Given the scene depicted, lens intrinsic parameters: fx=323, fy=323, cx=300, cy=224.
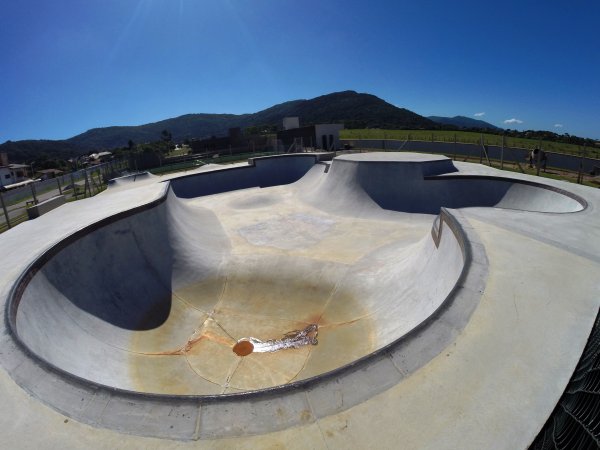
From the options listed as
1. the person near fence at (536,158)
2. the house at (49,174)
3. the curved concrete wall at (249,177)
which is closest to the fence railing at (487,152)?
the person near fence at (536,158)

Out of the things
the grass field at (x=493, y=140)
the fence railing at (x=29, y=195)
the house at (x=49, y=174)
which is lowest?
the house at (x=49, y=174)

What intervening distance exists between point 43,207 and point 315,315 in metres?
14.0

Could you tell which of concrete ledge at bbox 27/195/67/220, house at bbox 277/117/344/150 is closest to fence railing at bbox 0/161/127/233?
concrete ledge at bbox 27/195/67/220

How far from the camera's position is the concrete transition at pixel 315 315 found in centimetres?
340

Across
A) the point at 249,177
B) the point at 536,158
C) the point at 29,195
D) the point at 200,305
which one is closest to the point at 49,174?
the point at 29,195

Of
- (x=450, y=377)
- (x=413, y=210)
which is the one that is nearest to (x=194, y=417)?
(x=450, y=377)

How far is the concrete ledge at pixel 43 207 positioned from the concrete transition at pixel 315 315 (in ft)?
1.68

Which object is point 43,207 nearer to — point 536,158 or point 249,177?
point 249,177

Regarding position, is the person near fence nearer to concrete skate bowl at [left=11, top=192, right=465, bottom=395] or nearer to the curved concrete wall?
the curved concrete wall

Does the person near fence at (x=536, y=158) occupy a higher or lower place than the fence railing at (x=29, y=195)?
higher

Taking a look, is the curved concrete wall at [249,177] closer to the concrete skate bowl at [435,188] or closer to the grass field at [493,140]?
the concrete skate bowl at [435,188]

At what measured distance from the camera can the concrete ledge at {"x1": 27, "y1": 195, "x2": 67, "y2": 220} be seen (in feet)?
45.9

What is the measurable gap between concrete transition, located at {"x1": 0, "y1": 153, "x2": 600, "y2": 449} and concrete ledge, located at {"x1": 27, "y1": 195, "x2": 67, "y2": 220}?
20.1 inches

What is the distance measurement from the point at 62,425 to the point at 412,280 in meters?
7.59
